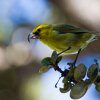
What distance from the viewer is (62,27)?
1398mm

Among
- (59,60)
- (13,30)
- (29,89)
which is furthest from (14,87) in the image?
(59,60)

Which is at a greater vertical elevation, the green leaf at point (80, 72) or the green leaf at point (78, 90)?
the green leaf at point (80, 72)

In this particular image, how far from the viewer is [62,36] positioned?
134cm

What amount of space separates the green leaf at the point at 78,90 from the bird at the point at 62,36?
0.53 meters

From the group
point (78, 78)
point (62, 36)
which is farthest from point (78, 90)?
point (62, 36)

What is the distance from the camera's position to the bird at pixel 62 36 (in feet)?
3.66

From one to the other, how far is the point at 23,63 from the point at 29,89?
→ 0.56 feet

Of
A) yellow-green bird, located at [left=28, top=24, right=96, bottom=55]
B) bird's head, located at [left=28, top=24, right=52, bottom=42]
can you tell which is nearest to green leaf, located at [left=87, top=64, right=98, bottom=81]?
yellow-green bird, located at [left=28, top=24, right=96, bottom=55]

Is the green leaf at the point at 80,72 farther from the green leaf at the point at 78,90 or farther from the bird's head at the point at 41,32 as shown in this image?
the bird's head at the point at 41,32

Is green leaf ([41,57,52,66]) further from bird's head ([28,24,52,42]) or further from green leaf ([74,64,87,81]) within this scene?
bird's head ([28,24,52,42])

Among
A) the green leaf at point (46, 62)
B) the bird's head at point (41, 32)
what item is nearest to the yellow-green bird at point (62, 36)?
the bird's head at point (41, 32)

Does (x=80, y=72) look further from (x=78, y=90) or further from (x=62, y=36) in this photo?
(x=62, y=36)

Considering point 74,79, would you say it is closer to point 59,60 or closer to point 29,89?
point 59,60

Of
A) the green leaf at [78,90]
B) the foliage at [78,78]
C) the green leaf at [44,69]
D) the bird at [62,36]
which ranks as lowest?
the green leaf at [78,90]
